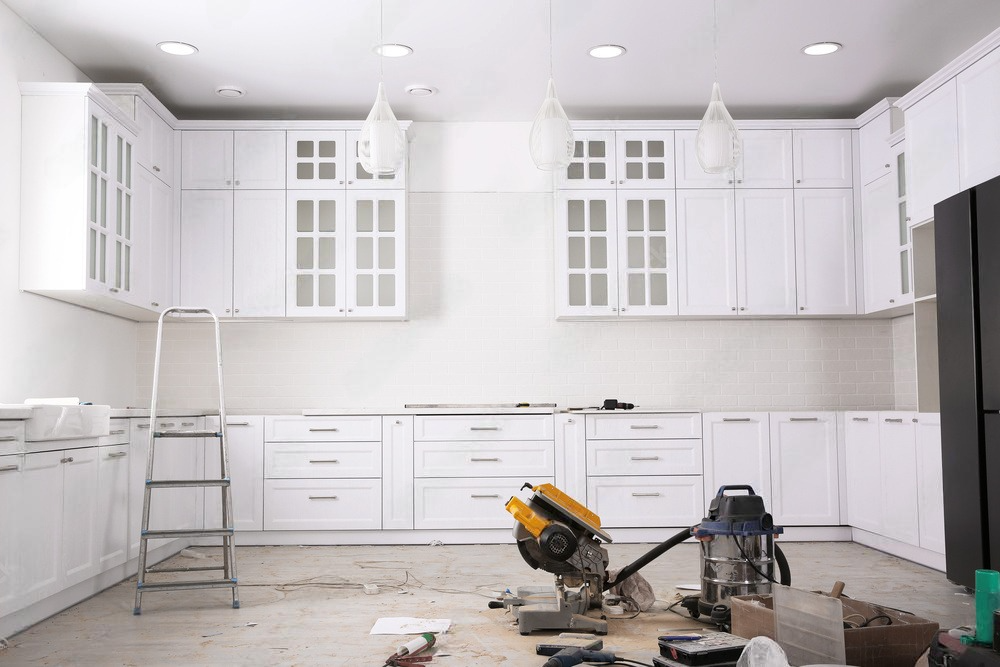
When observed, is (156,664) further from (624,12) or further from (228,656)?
(624,12)

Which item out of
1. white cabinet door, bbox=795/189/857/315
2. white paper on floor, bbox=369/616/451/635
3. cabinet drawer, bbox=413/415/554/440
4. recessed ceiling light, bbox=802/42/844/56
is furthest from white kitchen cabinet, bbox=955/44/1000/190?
white paper on floor, bbox=369/616/451/635

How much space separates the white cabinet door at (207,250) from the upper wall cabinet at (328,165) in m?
0.51

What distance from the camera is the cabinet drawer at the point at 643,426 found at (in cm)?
561

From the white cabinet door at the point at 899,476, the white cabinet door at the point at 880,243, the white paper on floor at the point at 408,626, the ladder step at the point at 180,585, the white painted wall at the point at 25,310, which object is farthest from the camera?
the white cabinet door at the point at 880,243

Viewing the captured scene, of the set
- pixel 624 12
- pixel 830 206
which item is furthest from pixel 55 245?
pixel 830 206

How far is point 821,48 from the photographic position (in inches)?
199

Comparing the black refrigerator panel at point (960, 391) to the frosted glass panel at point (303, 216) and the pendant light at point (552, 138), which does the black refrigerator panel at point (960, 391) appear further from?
the frosted glass panel at point (303, 216)

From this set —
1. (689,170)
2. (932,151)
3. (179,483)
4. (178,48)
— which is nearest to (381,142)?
(179,483)

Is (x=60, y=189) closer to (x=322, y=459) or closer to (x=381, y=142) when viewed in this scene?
(x=322, y=459)

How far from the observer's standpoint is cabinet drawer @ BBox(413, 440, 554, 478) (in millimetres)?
5578

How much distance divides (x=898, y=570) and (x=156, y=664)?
12.5 feet

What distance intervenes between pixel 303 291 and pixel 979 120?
4159mm

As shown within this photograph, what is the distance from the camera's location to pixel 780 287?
19.4 feet

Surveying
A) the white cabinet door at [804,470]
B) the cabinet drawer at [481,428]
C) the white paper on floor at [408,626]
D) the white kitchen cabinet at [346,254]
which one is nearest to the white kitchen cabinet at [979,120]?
the white cabinet door at [804,470]
